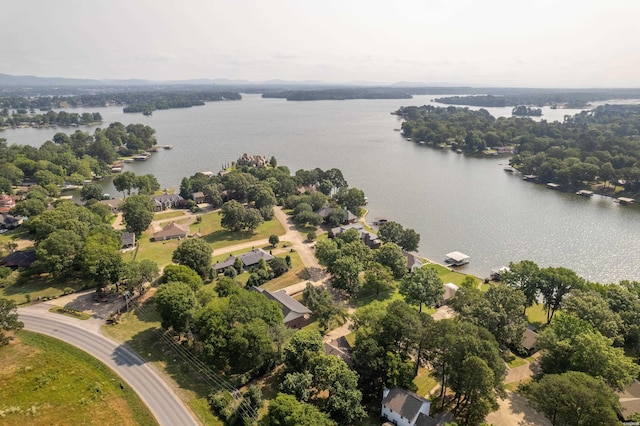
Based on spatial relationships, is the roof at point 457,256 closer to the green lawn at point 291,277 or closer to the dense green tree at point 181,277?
the green lawn at point 291,277

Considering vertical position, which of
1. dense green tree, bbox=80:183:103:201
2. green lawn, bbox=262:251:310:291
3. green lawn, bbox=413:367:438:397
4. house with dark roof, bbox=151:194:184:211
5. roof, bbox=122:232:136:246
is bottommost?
green lawn, bbox=413:367:438:397

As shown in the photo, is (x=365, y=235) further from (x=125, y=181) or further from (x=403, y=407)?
(x=125, y=181)

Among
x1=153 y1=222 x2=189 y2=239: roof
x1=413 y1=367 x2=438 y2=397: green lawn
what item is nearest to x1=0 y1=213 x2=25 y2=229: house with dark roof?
x1=153 y1=222 x2=189 y2=239: roof

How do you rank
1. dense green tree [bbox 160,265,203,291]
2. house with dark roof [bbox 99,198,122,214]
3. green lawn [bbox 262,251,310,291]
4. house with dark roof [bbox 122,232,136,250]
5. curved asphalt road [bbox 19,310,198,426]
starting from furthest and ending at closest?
house with dark roof [bbox 99,198,122,214] < house with dark roof [bbox 122,232,136,250] < green lawn [bbox 262,251,310,291] < dense green tree [bbox 160,265,203,291] < curved asphalt road [bbox 19,310,198,426]

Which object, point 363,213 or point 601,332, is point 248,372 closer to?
point 601,332

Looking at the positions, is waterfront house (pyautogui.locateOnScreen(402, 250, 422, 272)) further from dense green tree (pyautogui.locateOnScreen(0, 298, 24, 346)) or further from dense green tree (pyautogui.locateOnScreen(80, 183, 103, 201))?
dense green tree (pyautogui.locateOnScreen(80, 183, 103, 201))

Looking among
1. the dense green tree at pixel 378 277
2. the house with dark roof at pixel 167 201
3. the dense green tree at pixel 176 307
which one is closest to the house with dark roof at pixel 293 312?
the dense green tree at pixel 176 307

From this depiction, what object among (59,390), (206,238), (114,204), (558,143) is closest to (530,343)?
(59,390)
